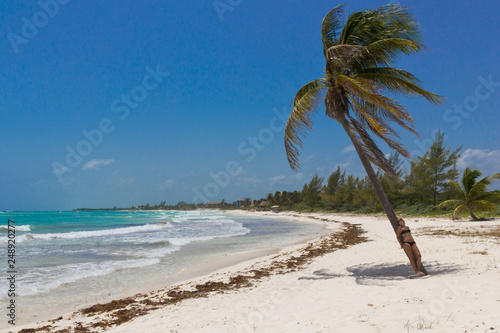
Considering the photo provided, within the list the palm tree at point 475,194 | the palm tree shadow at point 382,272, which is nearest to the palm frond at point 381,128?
the palm tree shadow at point 382,272

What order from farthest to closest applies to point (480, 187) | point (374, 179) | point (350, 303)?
1. point (480, 187)
2. point (374, 179)
3. point (350, 303)

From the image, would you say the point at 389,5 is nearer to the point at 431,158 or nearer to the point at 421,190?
the point at 431,158

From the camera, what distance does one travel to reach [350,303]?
5.43 metres

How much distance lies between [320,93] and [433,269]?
5728 mm

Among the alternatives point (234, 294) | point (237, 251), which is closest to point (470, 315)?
point (234, 294)

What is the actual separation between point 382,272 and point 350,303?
3481 millimetres

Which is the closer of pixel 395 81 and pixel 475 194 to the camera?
pixel 395 81

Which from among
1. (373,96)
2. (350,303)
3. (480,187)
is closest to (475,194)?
(480,187)

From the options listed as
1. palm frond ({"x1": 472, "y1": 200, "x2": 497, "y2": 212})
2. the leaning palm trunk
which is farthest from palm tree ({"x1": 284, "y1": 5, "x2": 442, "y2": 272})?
palm frond ({"x1": 472, "y1": 200, "x2": 497, "y2": 212})

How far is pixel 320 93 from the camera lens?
344 inches

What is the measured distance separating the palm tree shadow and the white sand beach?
0.02 metres

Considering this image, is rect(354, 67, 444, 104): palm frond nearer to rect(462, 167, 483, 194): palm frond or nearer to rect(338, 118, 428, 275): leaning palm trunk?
rect(338, 118, 428, 275): leaning palm trunk

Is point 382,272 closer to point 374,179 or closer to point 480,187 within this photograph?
point 374,179

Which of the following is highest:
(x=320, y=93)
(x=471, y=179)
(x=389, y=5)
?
(x=389, y=5)
